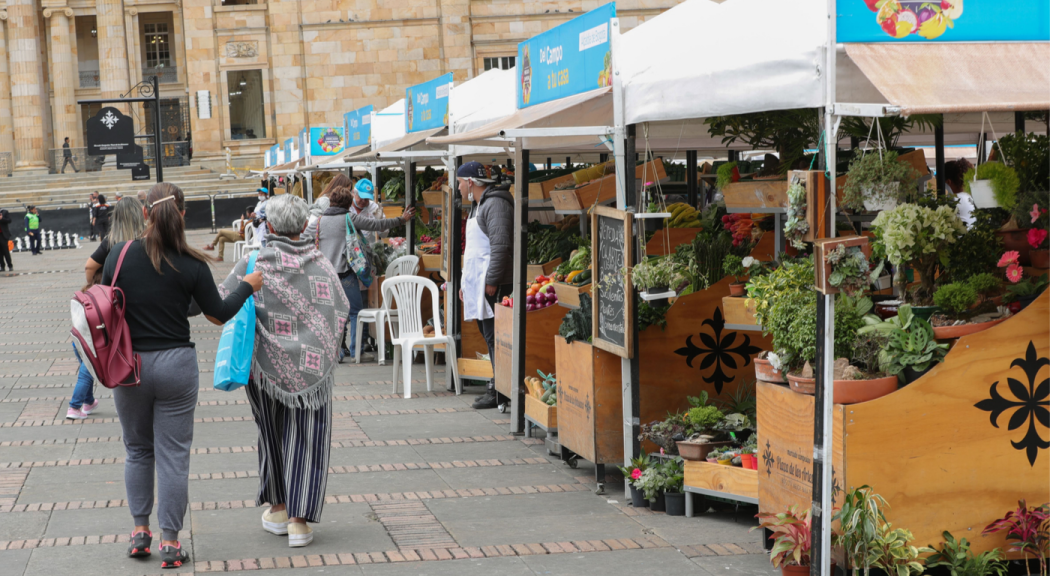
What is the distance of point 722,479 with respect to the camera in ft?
18.4

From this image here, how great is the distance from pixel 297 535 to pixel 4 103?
57683mm

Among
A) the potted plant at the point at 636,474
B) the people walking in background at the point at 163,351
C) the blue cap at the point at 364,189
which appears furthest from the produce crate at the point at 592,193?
the blue cap at the point at 364,189

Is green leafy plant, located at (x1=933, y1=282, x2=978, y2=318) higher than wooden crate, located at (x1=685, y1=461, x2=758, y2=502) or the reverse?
higher

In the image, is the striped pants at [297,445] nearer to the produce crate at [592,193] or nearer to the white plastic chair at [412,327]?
the produce crate at [592,193]

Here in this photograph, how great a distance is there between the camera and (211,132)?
4394cm

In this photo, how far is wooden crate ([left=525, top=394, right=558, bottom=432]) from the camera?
7.26m

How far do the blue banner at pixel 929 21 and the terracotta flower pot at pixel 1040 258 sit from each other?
91 cm

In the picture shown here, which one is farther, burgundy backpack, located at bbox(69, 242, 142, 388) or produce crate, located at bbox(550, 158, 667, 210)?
produce crate, located at bbox(550, 158, 667, 210)

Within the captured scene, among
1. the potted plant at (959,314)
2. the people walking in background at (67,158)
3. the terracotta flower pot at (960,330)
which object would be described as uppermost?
the people walking in background at (67,158)

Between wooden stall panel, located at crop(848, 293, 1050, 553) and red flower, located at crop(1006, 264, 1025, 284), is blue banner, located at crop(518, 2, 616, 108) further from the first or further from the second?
wooden stall panel, located at crop(848, 293, 1050, 553)

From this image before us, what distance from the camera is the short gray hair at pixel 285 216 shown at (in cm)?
536

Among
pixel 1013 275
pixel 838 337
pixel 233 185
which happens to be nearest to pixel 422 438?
pixel 838 337

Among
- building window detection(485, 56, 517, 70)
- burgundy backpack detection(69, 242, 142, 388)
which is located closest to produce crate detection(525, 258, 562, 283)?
burgundy backpack detection(69, 242, 142, 388)

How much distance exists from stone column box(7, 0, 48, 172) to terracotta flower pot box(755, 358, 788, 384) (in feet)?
182
